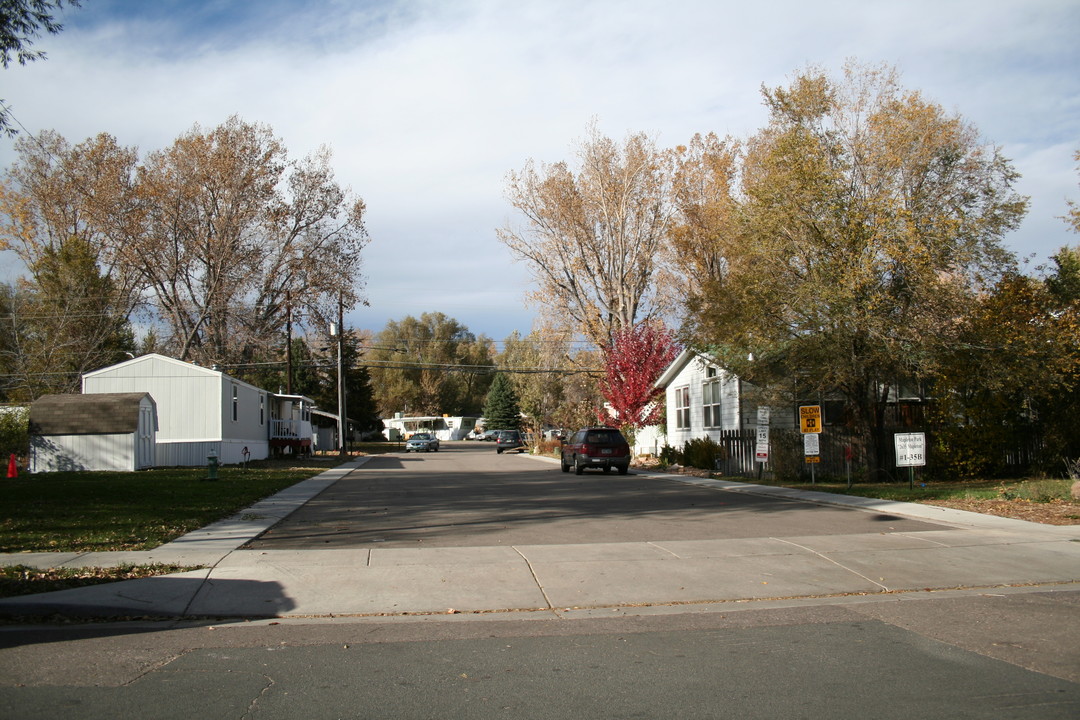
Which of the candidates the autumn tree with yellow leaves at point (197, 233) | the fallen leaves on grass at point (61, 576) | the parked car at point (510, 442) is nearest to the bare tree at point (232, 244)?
the autumn tree with yellow leaves at point (197, 233)

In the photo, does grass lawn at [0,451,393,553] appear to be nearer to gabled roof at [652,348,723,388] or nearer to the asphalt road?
the asphalt road

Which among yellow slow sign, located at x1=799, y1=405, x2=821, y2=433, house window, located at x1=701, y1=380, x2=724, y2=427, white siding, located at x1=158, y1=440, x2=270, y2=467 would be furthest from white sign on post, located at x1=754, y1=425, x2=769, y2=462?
white siding, located at x1=158, y1=440, x2=270, y2=467

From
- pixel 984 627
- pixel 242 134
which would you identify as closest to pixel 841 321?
pixel 984 627

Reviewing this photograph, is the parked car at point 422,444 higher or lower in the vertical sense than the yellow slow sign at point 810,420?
lower

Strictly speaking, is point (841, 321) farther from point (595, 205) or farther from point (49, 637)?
point (595, 205)

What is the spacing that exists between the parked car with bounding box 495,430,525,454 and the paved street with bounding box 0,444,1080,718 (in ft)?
150

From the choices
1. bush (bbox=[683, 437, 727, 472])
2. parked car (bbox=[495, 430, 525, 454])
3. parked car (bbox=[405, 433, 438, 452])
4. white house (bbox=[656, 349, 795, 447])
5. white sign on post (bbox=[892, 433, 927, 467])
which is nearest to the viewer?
white sign on post (bbox=[892, 433, 927, 467])

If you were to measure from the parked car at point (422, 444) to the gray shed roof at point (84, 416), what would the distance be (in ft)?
106

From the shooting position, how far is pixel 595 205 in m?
42.8

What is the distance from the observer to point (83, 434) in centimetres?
2861

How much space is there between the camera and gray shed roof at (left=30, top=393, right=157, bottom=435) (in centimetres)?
2858

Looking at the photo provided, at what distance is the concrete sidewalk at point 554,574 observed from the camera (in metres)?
8.51

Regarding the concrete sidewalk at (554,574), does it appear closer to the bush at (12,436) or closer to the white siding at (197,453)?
the white siding at (197,453)

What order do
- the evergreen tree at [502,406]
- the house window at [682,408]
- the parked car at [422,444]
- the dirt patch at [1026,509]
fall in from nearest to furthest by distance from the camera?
the dirt patch at [1026,509], the house window at [682,408], the parked car at [422,444], the evergreen tree at [502,406]
